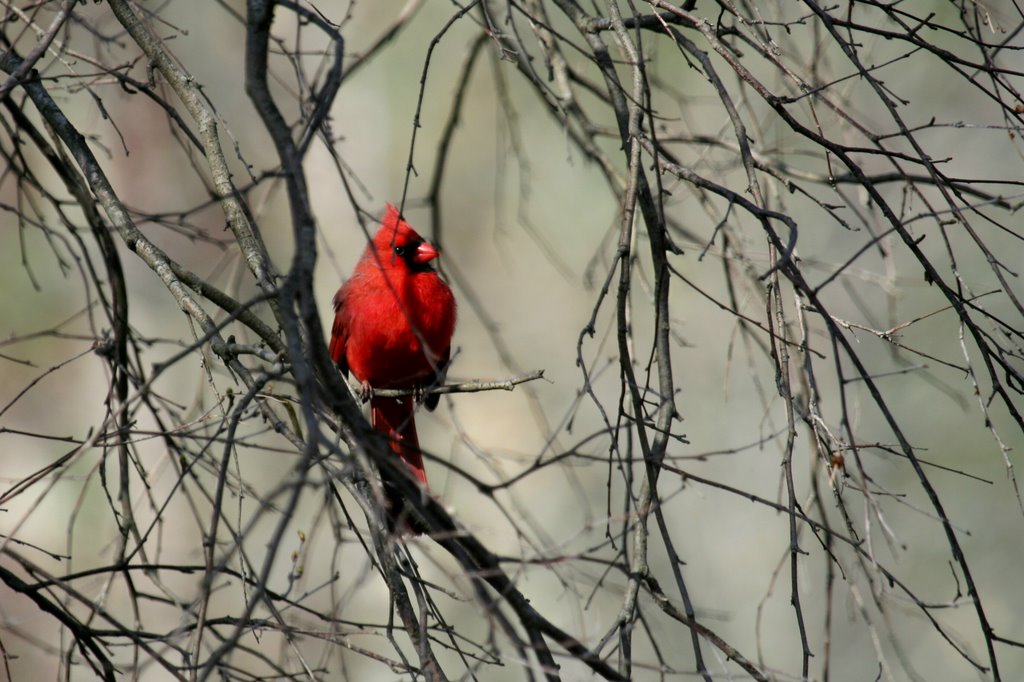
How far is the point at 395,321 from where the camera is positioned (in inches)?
152

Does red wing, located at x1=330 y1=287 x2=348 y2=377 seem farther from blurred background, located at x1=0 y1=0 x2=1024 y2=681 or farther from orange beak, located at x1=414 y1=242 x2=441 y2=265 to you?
blurred background, located at x1=0 y1=0 x2=1024 y2=681

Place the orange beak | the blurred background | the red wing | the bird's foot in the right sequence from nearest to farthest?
the bird's foot < the orange beak < the red wing < the blurred background

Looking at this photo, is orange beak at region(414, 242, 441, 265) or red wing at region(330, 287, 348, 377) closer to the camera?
orange beak at region(414, 242, 441, 265)

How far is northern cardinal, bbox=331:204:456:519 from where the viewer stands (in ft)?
12.7

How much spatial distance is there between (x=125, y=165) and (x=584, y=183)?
4312 mm

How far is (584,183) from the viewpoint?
27.0 ft

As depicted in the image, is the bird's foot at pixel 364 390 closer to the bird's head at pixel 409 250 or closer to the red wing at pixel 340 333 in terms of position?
the red wing at pixel 340 333

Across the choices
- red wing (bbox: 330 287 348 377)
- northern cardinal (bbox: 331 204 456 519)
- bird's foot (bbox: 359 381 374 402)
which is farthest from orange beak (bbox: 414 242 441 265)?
bird's foot (bbox: 359 381 374 402)

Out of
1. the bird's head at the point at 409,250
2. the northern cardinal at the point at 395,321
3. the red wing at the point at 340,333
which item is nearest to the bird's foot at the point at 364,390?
the northern cardinal at the point at 395,321

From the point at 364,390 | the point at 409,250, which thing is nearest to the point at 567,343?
the point at 409,250

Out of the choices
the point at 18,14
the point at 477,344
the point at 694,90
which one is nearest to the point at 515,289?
the point at 477,344

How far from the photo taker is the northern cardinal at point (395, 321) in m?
3.88

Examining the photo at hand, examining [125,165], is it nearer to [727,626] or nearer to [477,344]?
[477,344]

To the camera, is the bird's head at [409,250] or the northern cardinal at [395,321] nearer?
the northern cardinal at [395,321]
